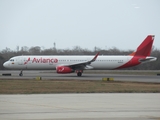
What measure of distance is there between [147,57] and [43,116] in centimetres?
4222

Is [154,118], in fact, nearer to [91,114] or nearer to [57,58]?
[91,114]

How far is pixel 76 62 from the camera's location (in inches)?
2140

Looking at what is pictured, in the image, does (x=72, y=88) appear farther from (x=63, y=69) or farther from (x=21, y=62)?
(x=21, y=62)

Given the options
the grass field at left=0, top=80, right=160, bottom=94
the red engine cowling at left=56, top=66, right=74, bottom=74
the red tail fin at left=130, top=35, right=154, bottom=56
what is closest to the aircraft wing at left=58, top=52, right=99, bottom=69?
the red engine cowling at left=56, top=66, right=74, bottom=74

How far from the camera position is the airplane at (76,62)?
2071 inches

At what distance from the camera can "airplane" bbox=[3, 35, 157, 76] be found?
5259 cm

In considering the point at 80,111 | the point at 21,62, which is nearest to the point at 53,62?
the point at 21,62

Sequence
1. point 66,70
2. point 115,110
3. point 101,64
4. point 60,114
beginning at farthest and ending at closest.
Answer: point 101,64
point 66,70
point 115,110
point 60,114

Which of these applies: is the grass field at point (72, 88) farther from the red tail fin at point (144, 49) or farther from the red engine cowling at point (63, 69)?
the red tail fin at point (144, 49)

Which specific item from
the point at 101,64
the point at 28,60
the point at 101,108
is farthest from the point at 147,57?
the point at 101,108

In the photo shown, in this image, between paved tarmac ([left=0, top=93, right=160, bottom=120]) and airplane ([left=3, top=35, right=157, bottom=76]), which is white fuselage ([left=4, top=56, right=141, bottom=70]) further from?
paved tarmac ([left=0, top=93, right=160, bottom=120])

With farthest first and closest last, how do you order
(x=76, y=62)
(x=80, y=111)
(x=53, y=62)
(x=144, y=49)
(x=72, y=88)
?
1. (x=144, y=49)
2. (x=76, y=62)
3. (x=53, y=62)
4. (x=72, y=88)
5. (x=80, y=111)

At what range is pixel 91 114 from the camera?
1482cm

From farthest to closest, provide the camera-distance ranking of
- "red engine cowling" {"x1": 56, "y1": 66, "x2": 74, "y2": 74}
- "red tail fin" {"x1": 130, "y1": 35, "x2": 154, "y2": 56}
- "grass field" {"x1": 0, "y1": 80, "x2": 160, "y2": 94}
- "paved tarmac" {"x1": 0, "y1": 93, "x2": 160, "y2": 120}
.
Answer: "red tail fin" {"x1": 130, "y1": 35, "x2": 154, "y2": 56}, "red engine cowling" {"x1": 56, "y1": 66, "x2": 74, "y2": 74}, "grass field" {"x1": 0, "y1": 80, "x2": 160, "y2": 94}, "paved tarmac" {"x1": 0, "y1": 93, "x2": 160, "y2": 120}
